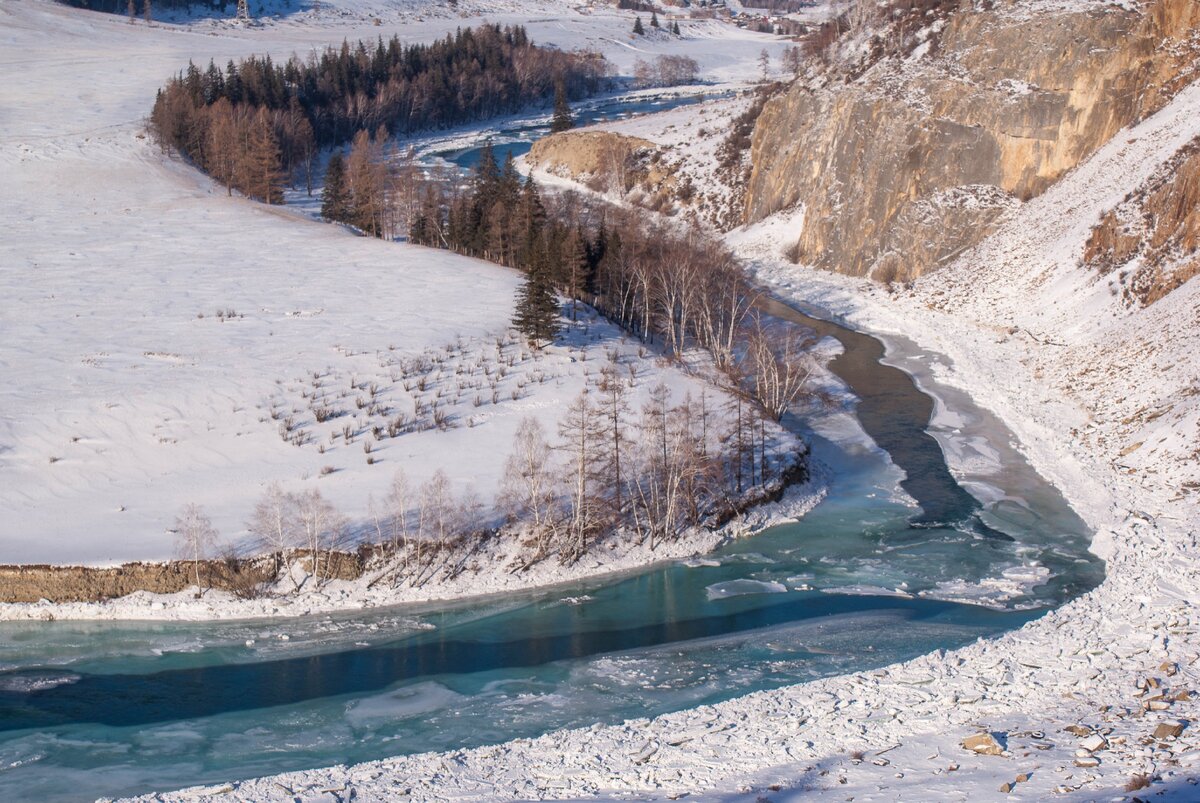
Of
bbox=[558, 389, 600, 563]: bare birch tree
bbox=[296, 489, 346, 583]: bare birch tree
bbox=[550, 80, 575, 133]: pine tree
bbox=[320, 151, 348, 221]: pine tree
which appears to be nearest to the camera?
bbox=[296, 489, 346, 583]: bare birch tree

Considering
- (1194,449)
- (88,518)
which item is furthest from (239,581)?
(1194,449)

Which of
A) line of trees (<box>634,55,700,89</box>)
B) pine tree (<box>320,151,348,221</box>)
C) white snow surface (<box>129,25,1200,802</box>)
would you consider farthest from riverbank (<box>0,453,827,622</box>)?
line of trees (<box>634,55,700,89</box>)

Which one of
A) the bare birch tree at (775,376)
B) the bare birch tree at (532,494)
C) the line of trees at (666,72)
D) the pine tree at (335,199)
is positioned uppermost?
the line of trees at (666,72)

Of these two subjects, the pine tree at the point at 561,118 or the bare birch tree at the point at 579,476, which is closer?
the bare birch tree at the point at 579,476

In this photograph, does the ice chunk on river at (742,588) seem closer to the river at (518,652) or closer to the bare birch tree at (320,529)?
the river at (518,652)

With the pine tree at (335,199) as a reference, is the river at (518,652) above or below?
below

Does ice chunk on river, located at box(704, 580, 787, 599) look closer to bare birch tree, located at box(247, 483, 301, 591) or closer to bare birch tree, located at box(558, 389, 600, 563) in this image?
bare birch tree, located at box(558, 389, 600, 563)

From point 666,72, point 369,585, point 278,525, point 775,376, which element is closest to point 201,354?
point 278,525

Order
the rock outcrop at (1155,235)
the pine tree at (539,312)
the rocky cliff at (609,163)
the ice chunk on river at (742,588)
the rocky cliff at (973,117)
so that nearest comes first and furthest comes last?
the ice chunk on river at (742,588) → the pine tree at (539,312) → the rock outcrop at (1155,235) → the rocky cliff at (973,117) → the rocky cliff at (609,163)

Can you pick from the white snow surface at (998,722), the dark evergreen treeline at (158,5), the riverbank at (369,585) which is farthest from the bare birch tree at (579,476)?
the dark evergreen treeline at (158,5)
